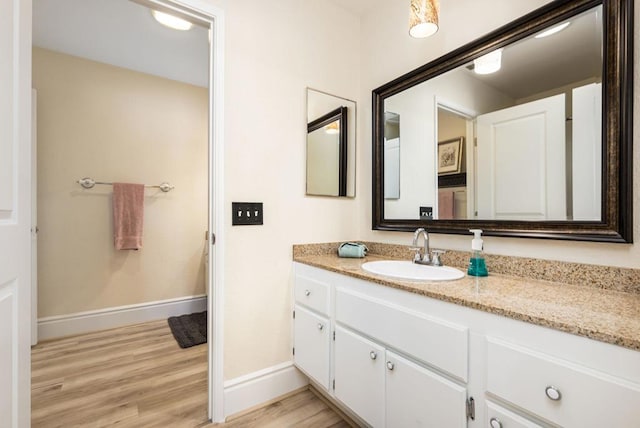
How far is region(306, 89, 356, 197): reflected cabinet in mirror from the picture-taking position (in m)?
1.78

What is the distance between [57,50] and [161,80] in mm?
763

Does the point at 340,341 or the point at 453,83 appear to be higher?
the point at 453,83

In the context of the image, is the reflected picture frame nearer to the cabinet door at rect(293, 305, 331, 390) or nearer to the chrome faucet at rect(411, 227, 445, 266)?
the chrome faucet at rect(411, 227, 445, 266)

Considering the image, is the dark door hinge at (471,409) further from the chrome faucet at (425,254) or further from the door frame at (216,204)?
the door frame at (216,204)

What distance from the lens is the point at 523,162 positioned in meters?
1.19

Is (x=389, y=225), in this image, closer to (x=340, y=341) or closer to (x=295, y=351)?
(x=340, y=341)

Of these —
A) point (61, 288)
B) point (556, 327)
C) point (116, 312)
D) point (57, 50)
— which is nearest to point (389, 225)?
point (556, 327)

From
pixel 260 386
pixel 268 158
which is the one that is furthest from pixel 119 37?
pixel 260 386

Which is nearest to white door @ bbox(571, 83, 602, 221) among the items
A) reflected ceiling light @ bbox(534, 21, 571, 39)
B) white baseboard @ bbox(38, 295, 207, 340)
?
reflected ceiling light @ bbox(534, 21, 571, 39)

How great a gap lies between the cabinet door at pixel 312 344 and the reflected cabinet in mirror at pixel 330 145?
2.45ft

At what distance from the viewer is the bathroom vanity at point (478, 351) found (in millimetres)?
634

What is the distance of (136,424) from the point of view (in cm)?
141

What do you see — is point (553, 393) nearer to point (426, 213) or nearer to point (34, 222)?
point (426, 213)

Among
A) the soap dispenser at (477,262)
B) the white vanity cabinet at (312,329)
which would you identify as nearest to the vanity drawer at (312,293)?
the white vanity cabinet at (312,329)
